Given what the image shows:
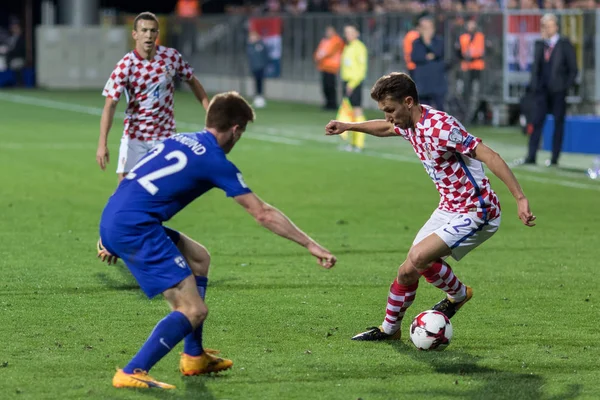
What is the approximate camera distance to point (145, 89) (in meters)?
10.9

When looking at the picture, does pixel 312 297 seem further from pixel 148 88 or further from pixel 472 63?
pixel 472 63

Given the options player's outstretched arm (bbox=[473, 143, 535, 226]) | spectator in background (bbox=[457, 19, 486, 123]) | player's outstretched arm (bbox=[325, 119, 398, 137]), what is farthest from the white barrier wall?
player's outstretched arm (bbox=[473, 143, 535, 226])

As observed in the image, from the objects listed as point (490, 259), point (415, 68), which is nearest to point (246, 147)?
point (415, 68)

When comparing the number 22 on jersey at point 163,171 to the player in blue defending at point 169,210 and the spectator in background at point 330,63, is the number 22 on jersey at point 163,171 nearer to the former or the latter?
the player in blue defending at point 169,210

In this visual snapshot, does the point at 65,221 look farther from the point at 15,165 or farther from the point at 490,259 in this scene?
the point at 15,165

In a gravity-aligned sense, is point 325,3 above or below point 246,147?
above

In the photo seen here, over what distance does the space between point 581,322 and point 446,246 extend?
1.51m

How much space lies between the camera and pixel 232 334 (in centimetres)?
834

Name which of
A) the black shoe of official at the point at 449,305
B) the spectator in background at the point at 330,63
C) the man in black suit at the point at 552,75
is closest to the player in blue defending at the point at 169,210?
the black shoe of official at the point at 449,305

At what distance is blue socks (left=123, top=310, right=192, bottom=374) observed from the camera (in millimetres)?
6676

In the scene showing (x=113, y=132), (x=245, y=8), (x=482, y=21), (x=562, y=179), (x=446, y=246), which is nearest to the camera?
(x=446, y=246)

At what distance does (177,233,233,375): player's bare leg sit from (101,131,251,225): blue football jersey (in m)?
0.44

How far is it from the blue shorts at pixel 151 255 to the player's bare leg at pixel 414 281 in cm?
171

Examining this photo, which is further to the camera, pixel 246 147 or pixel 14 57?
pixel 14 57
